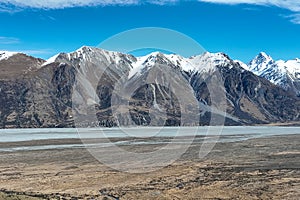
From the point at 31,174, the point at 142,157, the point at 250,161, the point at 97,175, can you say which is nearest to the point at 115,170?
the point at 97,175

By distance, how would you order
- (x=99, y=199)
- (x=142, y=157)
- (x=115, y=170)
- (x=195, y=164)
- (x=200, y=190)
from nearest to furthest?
(x=99, y=199) < (x=200, y=190) < (x=115, y=170) < (x=195, y=164) < (x=142, y=157)

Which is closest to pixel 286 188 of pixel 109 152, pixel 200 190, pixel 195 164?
pixel 200 190

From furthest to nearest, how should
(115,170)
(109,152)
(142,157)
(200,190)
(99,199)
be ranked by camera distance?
(109,152) → (142,157) → (115,170) → (200,190) → (99,199)

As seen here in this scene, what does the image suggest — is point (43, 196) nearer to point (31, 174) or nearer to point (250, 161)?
point (31, 174)

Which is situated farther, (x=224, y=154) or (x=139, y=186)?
(x=224, y=154)

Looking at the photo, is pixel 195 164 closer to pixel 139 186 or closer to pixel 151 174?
pixel 151 174

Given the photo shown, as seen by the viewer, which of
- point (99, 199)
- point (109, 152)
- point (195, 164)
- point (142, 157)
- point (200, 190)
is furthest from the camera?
point (109, 152)
